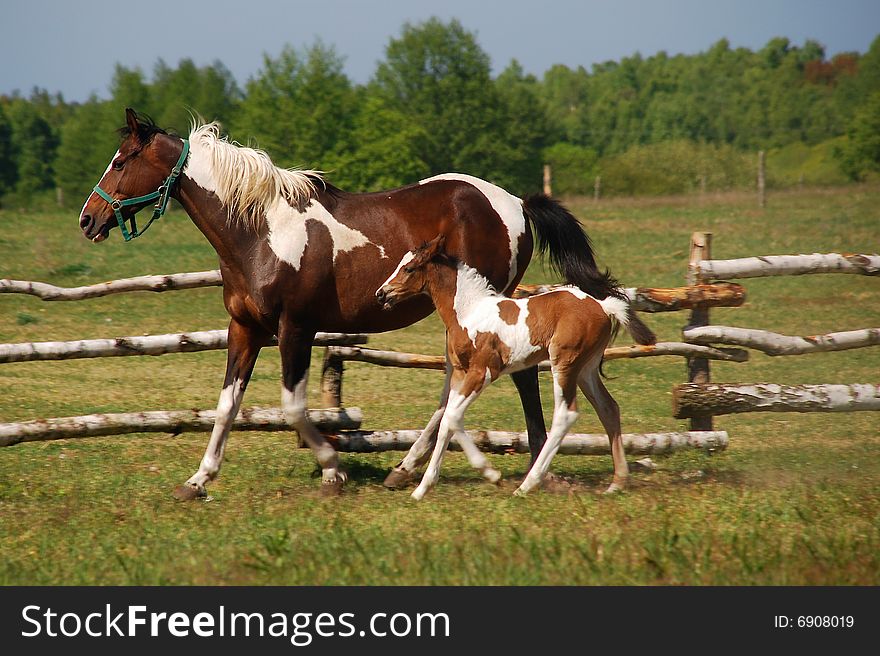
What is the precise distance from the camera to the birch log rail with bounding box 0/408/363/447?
7312 millimetres

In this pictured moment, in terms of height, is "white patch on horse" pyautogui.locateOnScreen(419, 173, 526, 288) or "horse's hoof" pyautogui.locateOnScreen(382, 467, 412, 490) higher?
"white patch on horse" pyautogui.locateOnScreen(419, 173, 526, 288)

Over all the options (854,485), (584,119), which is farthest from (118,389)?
(584,119)

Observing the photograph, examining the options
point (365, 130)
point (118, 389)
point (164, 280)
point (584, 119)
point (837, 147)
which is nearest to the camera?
point (164, 280)

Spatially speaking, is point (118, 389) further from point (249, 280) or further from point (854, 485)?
point (854, 485)

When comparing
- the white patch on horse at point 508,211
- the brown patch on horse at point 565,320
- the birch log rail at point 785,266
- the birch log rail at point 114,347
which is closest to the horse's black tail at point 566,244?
the white patch on horse at point 508,211

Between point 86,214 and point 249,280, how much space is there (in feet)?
3.81

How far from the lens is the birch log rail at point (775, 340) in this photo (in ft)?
27.0

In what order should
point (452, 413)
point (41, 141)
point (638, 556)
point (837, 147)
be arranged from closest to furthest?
point (638, 556)
point (452, 413)
point (837, 147)
point (41, 141)

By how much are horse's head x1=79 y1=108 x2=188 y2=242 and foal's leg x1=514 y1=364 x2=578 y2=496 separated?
9.33 ft

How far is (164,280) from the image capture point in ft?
27.2

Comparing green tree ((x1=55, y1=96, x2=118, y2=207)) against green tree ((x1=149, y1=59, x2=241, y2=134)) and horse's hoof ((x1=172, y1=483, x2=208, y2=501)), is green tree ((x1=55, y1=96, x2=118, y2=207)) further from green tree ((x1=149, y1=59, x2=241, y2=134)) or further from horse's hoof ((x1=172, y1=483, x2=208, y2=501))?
horse's hoof ((x1=172, y1=483, x2=208, y2=501))

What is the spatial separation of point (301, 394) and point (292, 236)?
103 centimetres

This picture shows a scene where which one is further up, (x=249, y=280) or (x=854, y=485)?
(x=249, y=280)

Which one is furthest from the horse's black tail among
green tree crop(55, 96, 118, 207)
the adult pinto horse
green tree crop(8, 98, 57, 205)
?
green tree crop(8, 98, 57, 205)
